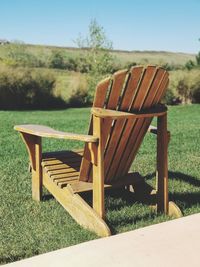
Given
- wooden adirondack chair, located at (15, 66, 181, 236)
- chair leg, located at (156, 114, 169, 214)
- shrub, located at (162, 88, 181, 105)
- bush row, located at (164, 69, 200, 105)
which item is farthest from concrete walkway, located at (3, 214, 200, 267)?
bush row, located at (164, 69, 200, 105)

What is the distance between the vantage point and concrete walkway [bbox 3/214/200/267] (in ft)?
8.85

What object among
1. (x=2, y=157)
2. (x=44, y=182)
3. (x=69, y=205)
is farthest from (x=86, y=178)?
(x=2, y=157)

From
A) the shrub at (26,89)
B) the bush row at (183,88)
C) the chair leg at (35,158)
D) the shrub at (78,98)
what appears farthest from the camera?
A: the shrub at (78,98)

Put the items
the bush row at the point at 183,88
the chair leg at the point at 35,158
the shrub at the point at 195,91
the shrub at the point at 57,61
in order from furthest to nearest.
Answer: the shrub at the point at 57,61 → the bush row at the point at 183,88 → the shrub at the point at 195,91 → the chair leg at the point at 35,158

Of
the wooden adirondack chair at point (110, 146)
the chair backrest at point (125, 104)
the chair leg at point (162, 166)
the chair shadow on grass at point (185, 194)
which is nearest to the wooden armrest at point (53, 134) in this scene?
the wooden adirondack chair at point (110, 146)

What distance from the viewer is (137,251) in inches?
113

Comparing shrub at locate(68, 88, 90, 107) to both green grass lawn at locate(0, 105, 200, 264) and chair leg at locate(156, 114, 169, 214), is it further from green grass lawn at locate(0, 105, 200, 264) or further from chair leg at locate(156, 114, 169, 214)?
chair leg at locate(156, 114, 169, 214)

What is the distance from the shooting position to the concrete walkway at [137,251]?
8.85 ft

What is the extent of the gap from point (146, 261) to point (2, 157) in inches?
166

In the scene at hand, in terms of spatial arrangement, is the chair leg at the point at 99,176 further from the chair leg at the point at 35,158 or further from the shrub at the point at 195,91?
the shrub at the point at 195,91

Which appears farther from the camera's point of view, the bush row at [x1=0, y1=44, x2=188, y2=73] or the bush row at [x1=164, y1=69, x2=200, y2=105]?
the bush row at [x1=0, y1=44, x2=188, y2=73]

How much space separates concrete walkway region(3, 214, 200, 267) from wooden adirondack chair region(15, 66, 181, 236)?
0.30m

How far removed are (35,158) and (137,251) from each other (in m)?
1.76

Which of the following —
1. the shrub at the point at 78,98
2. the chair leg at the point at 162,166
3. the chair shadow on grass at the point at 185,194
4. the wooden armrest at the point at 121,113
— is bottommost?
the shrub at the point at 78,98
